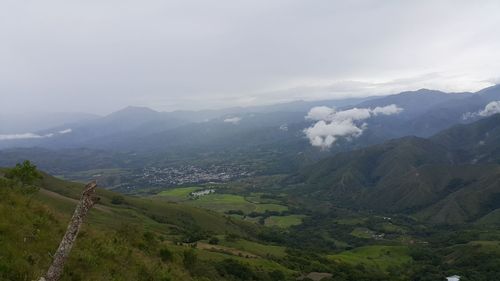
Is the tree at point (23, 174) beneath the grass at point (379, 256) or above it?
above

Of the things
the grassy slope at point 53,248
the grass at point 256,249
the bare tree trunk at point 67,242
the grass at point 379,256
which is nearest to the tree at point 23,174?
the grassy slope at point 53,248

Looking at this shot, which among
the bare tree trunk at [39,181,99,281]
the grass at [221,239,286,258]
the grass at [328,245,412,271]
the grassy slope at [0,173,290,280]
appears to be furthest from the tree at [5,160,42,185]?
the grass at [328,245,412,271]

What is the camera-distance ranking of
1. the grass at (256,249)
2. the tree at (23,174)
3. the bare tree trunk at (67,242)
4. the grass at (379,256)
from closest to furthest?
1. the bare tree trunk at (67,242)
2. the tree at (23,174)
3. the grass at (256,249)
4. the grass at (379,256)

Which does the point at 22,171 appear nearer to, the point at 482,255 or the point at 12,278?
the point at 12,278

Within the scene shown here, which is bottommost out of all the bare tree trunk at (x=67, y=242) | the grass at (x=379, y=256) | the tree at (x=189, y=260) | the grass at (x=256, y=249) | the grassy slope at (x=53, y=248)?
the grass at (x=379, y=256)

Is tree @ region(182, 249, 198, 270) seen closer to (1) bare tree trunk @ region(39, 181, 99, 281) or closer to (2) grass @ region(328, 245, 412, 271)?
(1) bare tree trunk @ region(39, 181, 99, 281)

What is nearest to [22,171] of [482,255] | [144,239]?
[144,239]

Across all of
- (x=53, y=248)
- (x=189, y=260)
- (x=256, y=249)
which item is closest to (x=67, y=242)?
(x=53, y=248)

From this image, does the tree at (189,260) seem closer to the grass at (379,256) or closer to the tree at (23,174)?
the tree at (23,174)

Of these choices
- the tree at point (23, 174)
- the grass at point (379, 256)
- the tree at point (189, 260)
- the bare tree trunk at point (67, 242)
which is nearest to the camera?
the bare tree trunk at point (67, 242)
